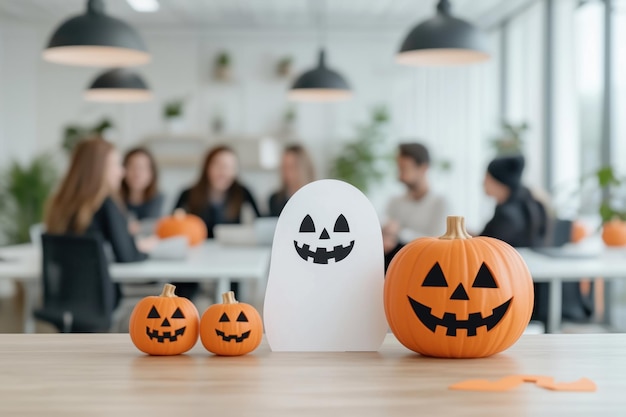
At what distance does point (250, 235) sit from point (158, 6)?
12.7 feet

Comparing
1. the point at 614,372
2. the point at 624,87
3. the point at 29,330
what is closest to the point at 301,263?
the point at 614,372

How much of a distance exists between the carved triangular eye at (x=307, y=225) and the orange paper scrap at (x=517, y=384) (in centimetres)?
36

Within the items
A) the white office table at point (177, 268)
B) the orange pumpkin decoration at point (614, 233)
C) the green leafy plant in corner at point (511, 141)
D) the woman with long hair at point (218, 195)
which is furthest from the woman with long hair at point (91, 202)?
the green leafy plant in corner at point (511, 141)

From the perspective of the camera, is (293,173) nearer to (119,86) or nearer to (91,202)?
(119,86)

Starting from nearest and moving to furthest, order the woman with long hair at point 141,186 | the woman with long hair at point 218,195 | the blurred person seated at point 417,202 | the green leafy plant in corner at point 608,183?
the green leafy plant in corner at point 608,183 < the blurred person seated at point 417,202 < the woman with long hair at point 218,195 < the woman with long hair at point 141,186

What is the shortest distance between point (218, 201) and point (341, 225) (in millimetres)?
4374

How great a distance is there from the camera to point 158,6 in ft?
24.6

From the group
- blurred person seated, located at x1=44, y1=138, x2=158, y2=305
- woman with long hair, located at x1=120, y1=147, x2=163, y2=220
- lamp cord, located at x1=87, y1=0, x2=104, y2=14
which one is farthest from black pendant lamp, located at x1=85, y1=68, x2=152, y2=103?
blurred person seated, located at x1=44, y1=138, x2=158, y2=305

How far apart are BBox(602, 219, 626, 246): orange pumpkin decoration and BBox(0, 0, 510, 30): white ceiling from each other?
11.8 feet

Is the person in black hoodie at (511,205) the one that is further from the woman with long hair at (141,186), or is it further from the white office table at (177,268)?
the woman with long hair at (141,186)

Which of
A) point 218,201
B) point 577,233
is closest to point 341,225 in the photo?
point 577,233

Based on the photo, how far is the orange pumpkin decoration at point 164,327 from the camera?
1189mm

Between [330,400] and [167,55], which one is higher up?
[167,55]

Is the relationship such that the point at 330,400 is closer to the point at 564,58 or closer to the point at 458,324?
the point at 458,324
